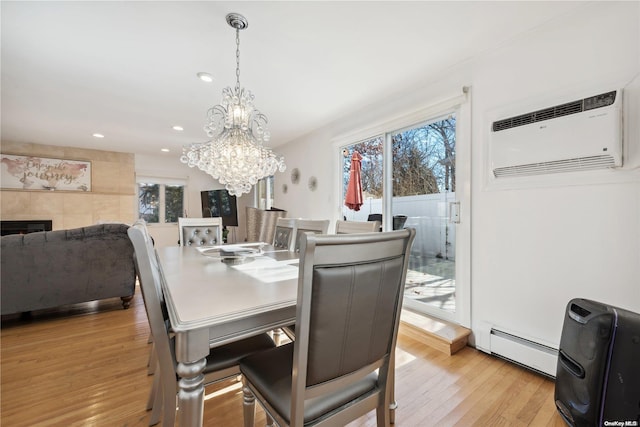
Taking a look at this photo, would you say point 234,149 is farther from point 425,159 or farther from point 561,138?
point 561,138

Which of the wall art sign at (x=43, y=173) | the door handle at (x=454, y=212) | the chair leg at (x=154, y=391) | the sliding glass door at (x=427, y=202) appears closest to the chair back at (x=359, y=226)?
the door handle at (x=454, y=212)

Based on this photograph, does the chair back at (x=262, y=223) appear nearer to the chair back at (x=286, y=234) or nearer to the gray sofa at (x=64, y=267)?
the chair back at (x=286, y=234)

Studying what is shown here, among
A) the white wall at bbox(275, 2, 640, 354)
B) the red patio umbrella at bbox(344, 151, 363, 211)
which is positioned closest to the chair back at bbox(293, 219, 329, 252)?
the red patio umbrella at bbox(344, 151, 363, 211)

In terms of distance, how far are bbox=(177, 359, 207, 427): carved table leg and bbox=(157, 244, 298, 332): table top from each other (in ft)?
0.47

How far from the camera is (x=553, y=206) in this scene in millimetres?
1733

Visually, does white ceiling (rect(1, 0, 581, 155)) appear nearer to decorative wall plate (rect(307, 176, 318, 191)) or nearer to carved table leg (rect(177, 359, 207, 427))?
decorative wall plate (rect(307, 176, 318, 191))

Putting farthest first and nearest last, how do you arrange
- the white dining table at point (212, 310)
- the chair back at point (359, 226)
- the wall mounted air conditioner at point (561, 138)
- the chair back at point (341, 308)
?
the chair back at point (359, 226) → the wall mounted air conditioner at point (561, 138) → the white dining table at point (212, 310) → the chair back at point (341, 308)

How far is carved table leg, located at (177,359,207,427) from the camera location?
31.9 inches

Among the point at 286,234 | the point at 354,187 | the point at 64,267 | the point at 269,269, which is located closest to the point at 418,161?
the point at 354,187

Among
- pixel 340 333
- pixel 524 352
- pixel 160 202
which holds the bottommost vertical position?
pixel 524 352

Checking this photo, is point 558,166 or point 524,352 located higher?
point 558,166

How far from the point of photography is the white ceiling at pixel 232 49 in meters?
1.65

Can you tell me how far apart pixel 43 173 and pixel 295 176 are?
4924mm

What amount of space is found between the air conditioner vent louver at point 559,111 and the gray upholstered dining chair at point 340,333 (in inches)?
62.8
